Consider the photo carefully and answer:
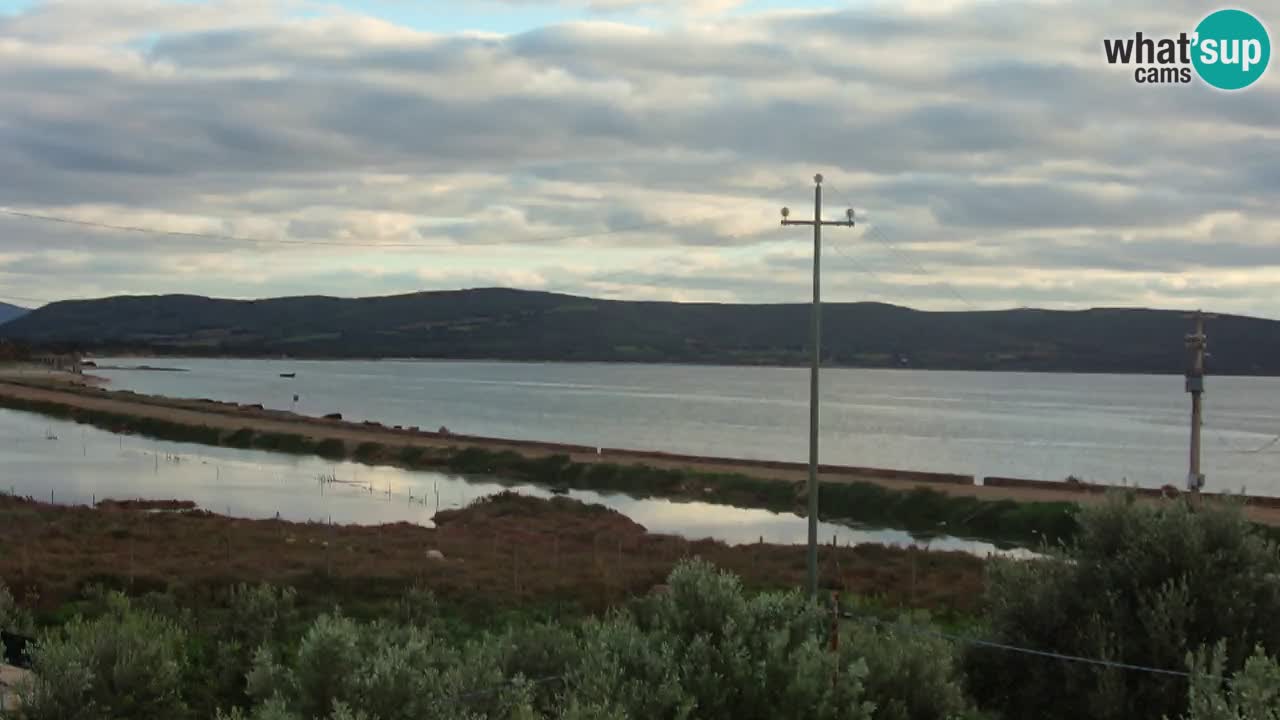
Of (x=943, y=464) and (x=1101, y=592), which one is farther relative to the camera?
(x=943, y=464)

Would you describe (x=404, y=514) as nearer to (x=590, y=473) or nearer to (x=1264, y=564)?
(x=590, y=473)

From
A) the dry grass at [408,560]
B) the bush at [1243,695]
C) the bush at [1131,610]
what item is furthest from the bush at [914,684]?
the dry grass at [408,560]

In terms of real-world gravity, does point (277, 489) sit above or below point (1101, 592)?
below

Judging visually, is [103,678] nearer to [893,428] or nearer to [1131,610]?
[1131,610]

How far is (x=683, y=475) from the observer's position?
69.9m

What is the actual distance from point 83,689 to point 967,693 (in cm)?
1081

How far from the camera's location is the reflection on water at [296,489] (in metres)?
53.8

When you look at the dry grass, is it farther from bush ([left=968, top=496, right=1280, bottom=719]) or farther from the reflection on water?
bush ([left=968, top=496, right=1280, bottom=719])

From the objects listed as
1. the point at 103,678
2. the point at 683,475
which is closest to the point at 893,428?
the point at 683,475

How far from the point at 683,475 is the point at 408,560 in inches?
1430

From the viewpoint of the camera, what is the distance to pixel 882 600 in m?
31.5

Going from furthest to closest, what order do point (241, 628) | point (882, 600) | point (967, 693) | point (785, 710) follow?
point (882, 600), point (241, 628), point (967, 693), point (785, 710)

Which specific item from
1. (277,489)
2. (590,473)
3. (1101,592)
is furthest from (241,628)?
(590,473)

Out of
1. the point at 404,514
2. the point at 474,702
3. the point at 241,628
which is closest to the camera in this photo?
the point at 474,702
